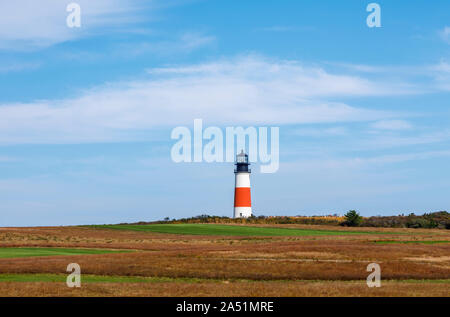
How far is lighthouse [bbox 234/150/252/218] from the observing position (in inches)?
4808

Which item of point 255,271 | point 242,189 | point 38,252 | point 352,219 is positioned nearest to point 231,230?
point 242,189

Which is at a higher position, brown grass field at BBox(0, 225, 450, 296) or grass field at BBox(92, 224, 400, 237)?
grass field at BBox(92, 224, 400, 237)

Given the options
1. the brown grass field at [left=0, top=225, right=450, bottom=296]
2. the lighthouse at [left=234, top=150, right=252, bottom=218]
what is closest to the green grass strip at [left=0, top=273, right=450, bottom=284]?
the brown grass field at [left=0, top=225, right=450, bottom=296]

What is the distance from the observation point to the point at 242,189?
122062mm

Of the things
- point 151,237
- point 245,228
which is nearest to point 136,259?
point 151,237

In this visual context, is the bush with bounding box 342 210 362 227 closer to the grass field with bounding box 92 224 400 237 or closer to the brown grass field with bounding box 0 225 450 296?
the grass field with bounding box 92 224 400 237

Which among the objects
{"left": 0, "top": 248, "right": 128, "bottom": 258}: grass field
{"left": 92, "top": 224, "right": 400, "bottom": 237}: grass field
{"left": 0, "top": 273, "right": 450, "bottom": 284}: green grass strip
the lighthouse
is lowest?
{"left": 0, "top": 273, "right": 450, "bottom": 284}: green grass strip
